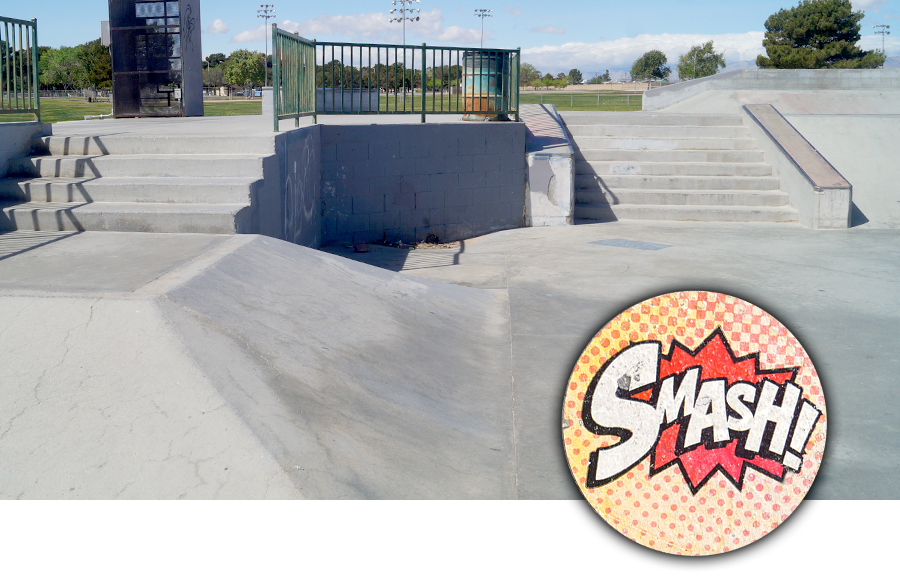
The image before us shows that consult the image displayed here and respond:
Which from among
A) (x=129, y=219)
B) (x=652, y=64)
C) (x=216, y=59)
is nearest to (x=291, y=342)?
(x=129, y=219)

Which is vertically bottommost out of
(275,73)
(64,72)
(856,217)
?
(856,217)

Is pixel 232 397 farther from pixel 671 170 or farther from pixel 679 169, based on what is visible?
pixel 679 169

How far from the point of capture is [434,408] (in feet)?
14.3

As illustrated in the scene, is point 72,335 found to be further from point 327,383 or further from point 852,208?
point 852,208

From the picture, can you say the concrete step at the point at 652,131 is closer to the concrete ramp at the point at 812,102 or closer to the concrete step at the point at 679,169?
the concrete step at the point at 679,169

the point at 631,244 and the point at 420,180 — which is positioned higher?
the point at 420,180

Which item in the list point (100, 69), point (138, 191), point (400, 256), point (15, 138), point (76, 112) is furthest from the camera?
point (100, 69)

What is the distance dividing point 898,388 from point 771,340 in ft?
14.0

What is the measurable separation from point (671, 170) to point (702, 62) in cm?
9089

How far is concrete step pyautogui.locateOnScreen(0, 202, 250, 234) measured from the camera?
20.3 feet

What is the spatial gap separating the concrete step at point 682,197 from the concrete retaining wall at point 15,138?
8.86 metres

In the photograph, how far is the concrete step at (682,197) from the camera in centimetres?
1320

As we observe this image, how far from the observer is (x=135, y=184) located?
6.77 m

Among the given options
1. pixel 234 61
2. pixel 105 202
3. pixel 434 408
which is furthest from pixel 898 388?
pixel 234 61
